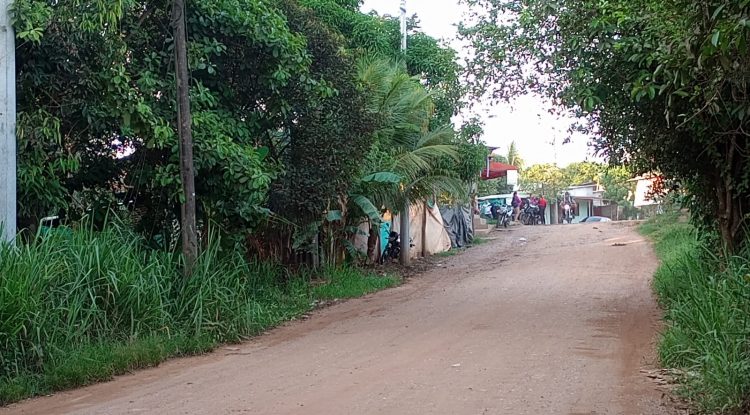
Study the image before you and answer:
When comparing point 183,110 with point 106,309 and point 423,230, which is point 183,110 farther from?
point 423,230

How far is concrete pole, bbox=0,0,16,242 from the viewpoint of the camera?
841 centimetres

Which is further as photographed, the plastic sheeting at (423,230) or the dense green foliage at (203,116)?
the plastic sheeting at (423,230)

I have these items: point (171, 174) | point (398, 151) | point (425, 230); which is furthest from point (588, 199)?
point (171, 174)

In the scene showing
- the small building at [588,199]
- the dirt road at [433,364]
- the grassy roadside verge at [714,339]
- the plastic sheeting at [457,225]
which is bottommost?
the dirt road at [433,364]

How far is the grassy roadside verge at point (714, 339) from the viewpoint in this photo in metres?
5.73

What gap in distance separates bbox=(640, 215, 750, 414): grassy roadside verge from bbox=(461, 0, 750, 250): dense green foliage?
4.33 feet

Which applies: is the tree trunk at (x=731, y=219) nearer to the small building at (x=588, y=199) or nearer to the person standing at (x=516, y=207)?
the person standing at (x=516, y=207)

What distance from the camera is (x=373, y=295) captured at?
47.8 ft

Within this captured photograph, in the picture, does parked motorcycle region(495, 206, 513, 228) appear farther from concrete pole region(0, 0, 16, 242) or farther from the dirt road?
concrete pole region(0, 0, 16, 242)

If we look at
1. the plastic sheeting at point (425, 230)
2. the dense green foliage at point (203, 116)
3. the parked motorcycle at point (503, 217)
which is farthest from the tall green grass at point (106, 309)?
the parked motorcycle at point (503, 217)

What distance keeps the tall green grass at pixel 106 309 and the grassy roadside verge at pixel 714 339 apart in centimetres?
550

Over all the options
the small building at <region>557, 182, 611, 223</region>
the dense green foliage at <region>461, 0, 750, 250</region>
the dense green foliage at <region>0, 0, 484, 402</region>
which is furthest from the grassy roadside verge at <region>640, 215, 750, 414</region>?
the small building at <region>557, 182, 611, 223</region>

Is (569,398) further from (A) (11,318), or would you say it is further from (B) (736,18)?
(A) (11,318)

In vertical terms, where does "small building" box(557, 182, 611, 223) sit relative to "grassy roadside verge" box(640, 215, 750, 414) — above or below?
above
